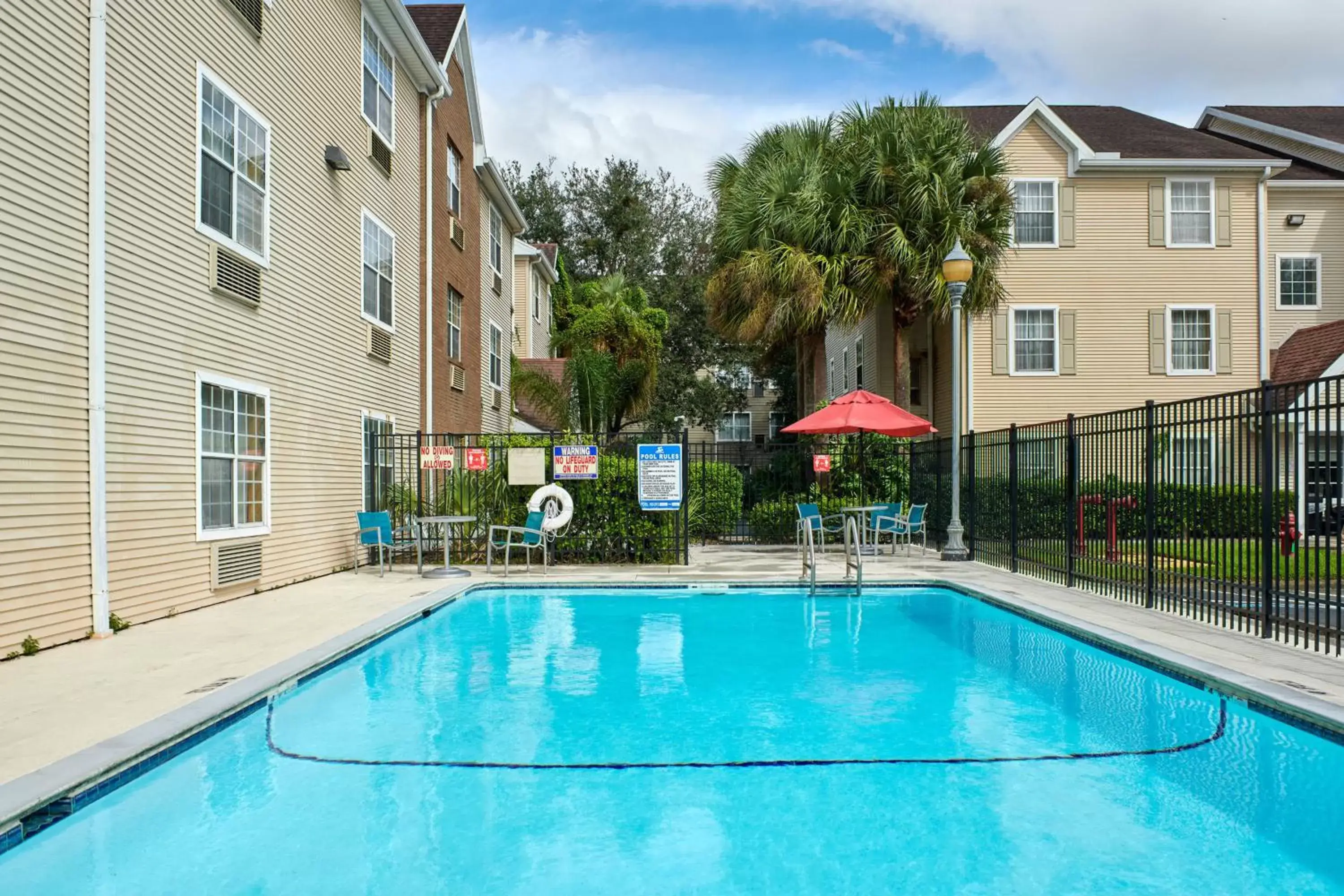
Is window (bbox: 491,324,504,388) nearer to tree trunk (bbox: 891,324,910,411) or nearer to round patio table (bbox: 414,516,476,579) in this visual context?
tree trunk (bbox: 891,324,910,411)

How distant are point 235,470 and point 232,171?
128 inches

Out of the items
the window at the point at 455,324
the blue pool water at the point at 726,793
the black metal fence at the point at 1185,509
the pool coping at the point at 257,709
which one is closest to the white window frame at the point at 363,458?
the window at the point at 455,324

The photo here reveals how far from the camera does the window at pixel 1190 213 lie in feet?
70.1

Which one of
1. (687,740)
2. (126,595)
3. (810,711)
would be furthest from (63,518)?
(810,711)

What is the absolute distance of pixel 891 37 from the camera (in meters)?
Result: 24.3

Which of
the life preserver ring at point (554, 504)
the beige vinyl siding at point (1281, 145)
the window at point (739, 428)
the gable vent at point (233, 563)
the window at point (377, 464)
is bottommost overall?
the gable vent at point (233, 563)

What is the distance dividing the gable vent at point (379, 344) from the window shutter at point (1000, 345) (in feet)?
42.7

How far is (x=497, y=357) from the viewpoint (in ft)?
78.8

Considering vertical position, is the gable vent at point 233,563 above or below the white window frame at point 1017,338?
below

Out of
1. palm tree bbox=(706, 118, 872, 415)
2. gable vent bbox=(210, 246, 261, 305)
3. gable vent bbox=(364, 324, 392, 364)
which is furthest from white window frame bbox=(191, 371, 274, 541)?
palm tree bbox=(706, 118, 872, 415)

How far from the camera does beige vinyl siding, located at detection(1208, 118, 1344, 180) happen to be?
24.0m

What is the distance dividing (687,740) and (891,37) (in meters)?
23.2

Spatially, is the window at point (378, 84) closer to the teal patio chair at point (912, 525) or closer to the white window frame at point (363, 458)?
the white window frame at point (363, 458)

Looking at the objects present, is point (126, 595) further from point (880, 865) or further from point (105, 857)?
point (880, 865)
